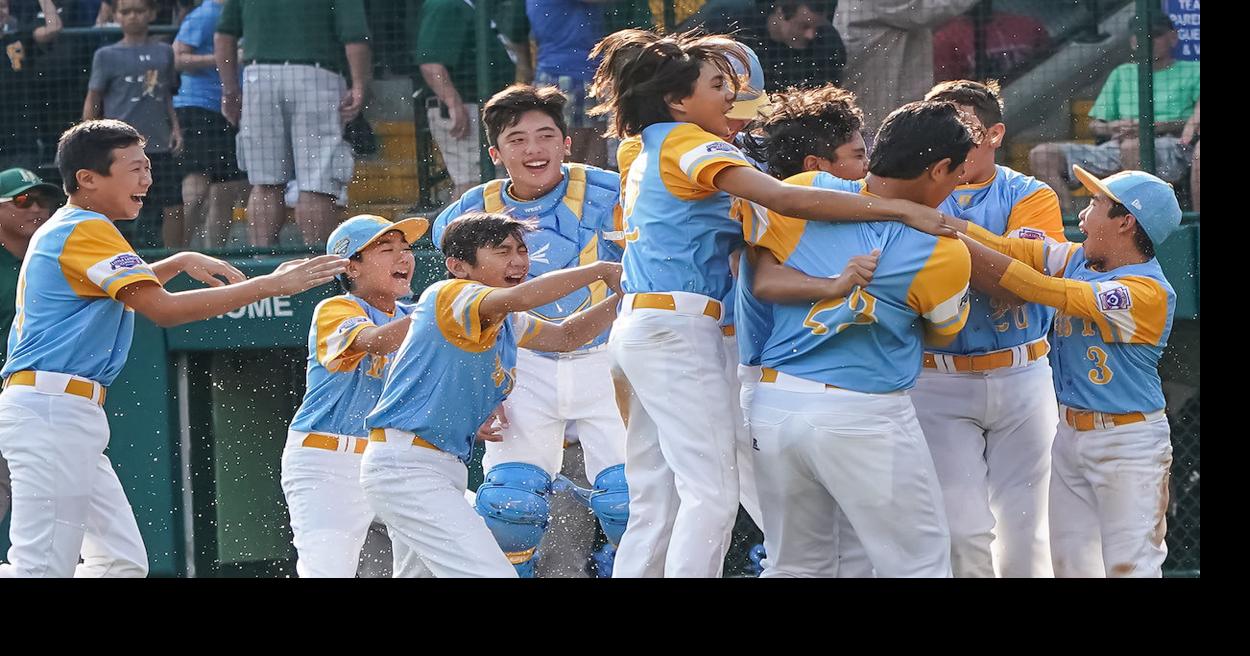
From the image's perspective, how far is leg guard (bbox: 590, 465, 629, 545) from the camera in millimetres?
5641

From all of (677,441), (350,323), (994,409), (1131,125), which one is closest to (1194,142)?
(1131,125)

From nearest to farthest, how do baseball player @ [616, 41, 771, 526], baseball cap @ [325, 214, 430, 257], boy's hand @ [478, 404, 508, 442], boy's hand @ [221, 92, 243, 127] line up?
baseball player @ [616, 41, 771, 526] < baseball cap @ [325, 214, 430, 257] < boy's hand @ [478, 404, 508, 442] < boy's hand @ [221, 92, 243, 127]

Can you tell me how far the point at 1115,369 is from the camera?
493 centimetres

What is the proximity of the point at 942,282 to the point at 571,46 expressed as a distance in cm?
391

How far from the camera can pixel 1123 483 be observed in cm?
491

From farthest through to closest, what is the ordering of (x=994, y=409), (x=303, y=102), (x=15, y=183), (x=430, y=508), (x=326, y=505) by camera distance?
(x=303, y=102), (x=15, y=183), (x=326, y=505), (x=994, y=409), (x=430, y=508)

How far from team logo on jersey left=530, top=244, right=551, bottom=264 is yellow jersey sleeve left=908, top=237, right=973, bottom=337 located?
1932mm

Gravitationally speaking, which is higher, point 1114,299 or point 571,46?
point 571,46

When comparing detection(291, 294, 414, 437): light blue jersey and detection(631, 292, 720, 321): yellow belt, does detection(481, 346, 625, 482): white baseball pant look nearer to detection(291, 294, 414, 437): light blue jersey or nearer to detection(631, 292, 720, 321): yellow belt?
detection(291, 294, 414, 437): light blue jersey

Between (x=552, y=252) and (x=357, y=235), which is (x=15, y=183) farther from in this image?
(x=552, y=252)

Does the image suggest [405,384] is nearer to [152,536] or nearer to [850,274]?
[850,274]

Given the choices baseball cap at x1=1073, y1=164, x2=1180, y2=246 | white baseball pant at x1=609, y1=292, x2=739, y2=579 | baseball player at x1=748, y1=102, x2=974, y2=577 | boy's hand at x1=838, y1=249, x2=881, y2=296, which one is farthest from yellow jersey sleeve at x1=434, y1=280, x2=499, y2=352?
baseball cap at x1=1073, y1=164, x2=1180, y2=246
